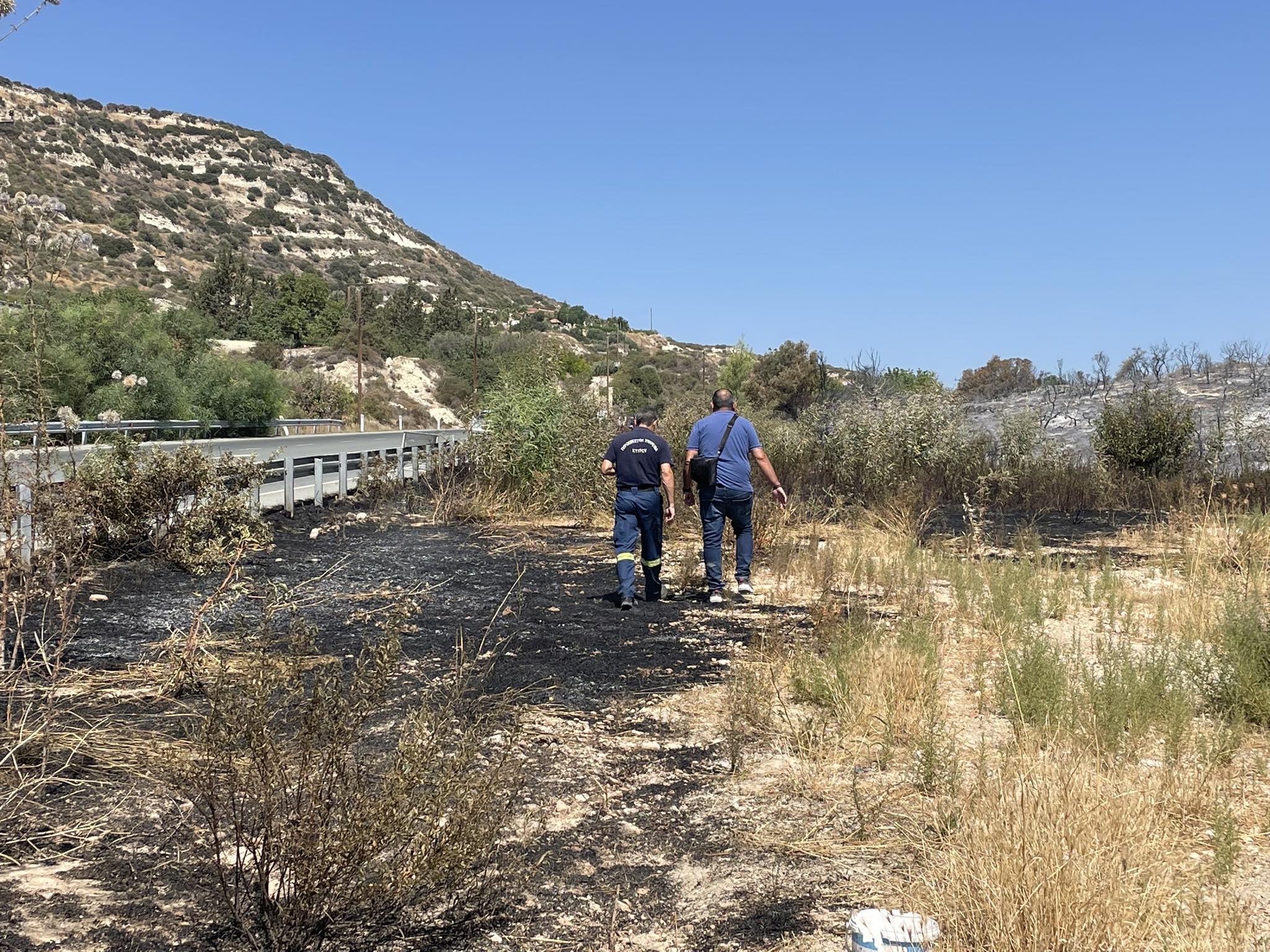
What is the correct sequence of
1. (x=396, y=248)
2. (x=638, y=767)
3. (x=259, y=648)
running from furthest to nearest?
(x=396, y=248) < (x=638, y=767) < (x=259, y=648)

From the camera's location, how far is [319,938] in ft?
10.2

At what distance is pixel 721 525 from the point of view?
907cm

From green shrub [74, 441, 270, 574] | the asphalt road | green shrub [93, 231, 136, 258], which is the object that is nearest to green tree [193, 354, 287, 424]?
the asphalt road

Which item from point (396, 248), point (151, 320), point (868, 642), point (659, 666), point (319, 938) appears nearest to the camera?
point (319, 938)

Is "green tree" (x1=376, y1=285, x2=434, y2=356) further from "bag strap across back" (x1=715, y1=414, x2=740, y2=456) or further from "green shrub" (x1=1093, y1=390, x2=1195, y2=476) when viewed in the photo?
"bag strap across back" (x1=715, y1=414, x2=740, y2=456)

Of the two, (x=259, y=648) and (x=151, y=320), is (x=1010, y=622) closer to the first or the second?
(x=259, y=648)

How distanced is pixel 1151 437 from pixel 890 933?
743 inches

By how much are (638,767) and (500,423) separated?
38.1ft

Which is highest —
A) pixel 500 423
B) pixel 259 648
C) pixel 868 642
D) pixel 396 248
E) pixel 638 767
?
pixel 396 248

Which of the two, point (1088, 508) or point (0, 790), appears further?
point (1088, 508)

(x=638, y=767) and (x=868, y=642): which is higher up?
(x=868, y=642)

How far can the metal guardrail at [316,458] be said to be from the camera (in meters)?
14.4

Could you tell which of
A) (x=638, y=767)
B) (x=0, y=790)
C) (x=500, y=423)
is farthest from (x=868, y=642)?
(x=500, y=423)

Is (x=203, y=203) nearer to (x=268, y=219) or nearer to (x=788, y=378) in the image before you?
(x=268, y=219)
